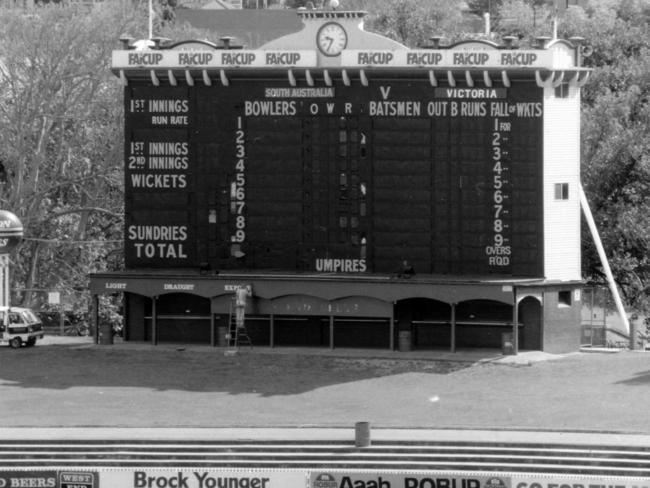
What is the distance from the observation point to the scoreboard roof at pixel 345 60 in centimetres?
5644

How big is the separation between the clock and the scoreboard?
1372 mm

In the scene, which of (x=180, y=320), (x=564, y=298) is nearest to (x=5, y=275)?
(x=180, y=320)

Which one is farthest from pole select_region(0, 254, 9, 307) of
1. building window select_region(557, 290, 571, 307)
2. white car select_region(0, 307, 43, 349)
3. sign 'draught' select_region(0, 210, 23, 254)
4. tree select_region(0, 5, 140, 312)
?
building window select_region(557, 290, 571, 307)

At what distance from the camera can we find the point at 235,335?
59344 millimetres

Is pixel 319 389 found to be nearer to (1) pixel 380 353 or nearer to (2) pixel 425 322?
(1) pixel 380 353

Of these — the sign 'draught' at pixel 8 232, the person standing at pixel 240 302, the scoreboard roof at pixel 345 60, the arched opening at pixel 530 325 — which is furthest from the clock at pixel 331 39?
the sign 'draught' at pixel 8 232

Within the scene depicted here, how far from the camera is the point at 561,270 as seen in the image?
5741 cm

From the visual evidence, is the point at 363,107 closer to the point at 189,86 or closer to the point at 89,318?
the point at 189,86

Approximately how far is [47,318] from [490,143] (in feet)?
100.0

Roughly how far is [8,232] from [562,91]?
21.0 metres

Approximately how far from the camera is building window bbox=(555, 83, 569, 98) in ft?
188

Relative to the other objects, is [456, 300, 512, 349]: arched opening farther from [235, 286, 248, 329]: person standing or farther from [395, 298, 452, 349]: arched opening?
[235, 286, 248, 329]: person standing

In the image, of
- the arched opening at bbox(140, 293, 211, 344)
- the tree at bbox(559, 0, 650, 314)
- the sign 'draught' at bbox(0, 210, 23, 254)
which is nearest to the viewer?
the arched opening at bbox(140, 293, 211, 344)

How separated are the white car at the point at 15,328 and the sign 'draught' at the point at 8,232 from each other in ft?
10.4
